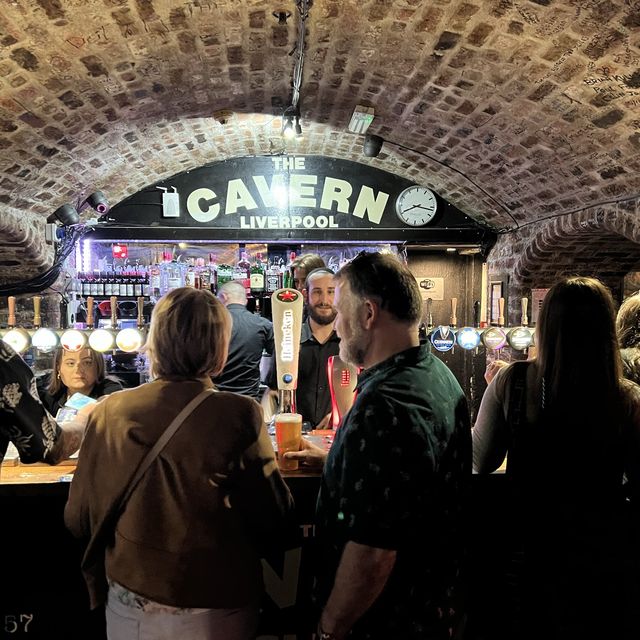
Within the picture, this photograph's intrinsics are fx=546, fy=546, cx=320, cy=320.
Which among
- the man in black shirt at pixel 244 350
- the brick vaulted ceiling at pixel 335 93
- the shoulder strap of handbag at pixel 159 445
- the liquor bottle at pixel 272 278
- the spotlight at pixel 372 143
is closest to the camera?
the shoulder strap of handbag at pixel 159 445

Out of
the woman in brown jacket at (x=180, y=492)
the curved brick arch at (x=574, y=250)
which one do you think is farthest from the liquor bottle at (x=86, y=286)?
the woman in brown jacket at (x=180, y=492)

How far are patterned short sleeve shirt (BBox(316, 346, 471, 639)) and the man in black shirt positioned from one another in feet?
9.12

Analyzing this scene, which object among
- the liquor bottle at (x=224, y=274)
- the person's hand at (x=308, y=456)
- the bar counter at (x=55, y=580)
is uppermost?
the liquor bottle at (x=224, y=274)

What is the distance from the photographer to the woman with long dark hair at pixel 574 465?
1.67m

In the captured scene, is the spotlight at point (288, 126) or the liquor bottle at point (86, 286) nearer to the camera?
the spotlight at point (288, 126)

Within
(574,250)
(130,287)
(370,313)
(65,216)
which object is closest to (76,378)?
(370,313)

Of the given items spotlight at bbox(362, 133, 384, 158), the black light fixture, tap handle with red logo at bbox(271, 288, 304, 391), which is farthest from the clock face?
tap handle with red logo at bbox(271, 288, 304, 391)

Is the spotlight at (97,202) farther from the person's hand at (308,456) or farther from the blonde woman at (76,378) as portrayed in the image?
the person's hand at (308,456)

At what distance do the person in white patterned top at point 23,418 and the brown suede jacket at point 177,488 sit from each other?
157mm

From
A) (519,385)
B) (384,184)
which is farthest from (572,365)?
(384,184)

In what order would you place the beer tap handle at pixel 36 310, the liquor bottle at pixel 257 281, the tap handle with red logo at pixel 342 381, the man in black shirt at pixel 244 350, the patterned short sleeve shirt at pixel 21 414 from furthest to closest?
the liquor bottle at pixel 257 281 → the man in black shirt at pixel 244 350 → the beer tap handle at pixel 36 310 → the tap handle with red logo at pixel 342 381 → the patterned short sleeve shirt at pixel 21 414

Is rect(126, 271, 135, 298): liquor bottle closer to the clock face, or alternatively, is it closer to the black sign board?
the black sign board

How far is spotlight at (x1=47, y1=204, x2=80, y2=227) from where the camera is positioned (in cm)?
535

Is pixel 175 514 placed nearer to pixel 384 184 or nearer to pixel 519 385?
pixel 519 385
